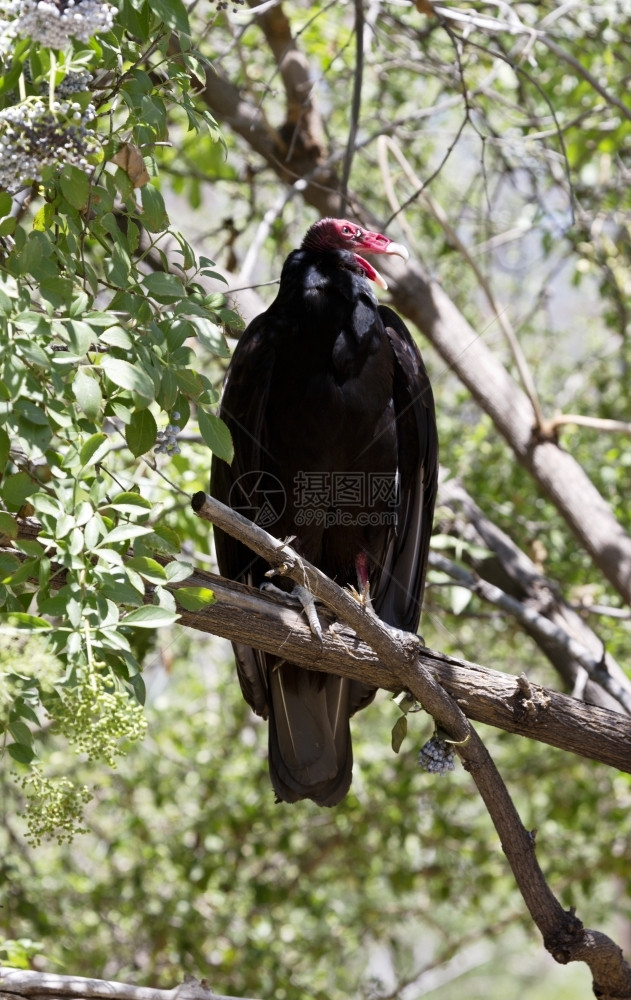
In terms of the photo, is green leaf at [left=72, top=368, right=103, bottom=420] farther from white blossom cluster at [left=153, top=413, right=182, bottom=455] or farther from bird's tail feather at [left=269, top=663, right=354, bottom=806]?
bird's tail feather at [left=269, top=663, right=354, bottom=806]

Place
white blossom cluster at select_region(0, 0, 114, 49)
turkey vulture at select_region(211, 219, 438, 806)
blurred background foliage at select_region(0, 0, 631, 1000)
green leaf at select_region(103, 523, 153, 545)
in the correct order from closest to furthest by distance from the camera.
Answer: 1. white blossom cluster at select_region(0, 0, 114, 49)
2. green leaf at select_region(103, 523, 153, 545)
3. turkey vulture at select_region(211, 219, 438, 806)
4. blurred background foliage at select_region(0, 0, 631, 1000)

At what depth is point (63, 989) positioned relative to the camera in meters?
Answer: 2.11

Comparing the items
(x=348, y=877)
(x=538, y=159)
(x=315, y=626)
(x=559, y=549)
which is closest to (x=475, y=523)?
(x=559, y=549)

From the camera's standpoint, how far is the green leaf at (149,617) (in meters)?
1.49

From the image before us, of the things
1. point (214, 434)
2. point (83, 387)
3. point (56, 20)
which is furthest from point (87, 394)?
point (56, 20)

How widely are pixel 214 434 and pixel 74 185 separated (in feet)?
1.40

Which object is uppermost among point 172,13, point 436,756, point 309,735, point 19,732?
point 172,13

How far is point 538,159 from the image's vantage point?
4234 mm

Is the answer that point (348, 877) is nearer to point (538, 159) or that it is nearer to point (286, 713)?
point (286, 713)

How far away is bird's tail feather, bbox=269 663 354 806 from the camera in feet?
9.78

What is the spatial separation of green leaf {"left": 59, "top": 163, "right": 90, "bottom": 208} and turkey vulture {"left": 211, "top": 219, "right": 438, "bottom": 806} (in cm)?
138

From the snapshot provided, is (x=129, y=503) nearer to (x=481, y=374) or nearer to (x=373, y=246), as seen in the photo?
(x=373, y=246)

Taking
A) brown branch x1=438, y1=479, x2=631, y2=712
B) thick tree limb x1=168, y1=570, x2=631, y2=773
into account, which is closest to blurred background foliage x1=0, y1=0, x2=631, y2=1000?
brown branch x1=438, y1=479, x2=631, y2=712

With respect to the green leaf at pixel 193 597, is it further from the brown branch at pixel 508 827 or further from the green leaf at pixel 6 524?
the brown branch at pixel 508 827
